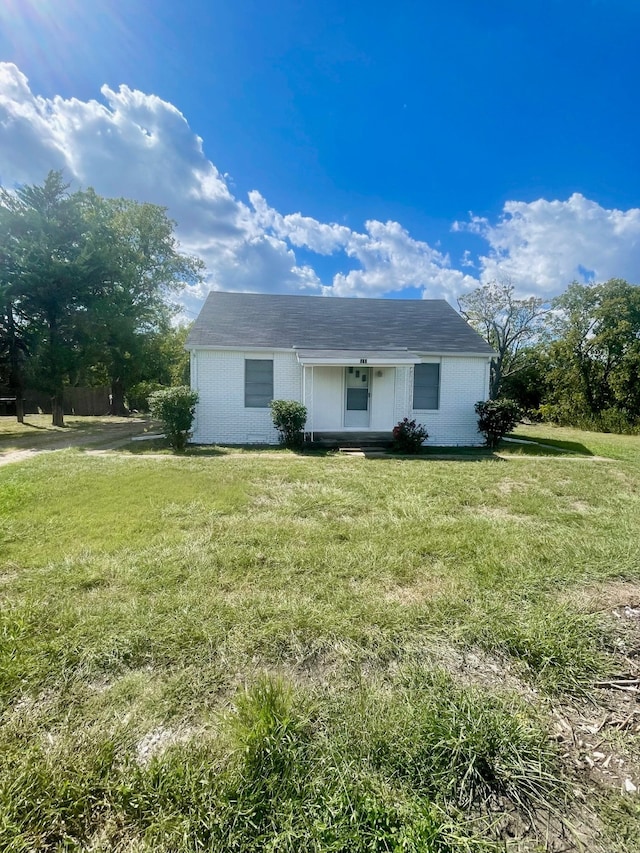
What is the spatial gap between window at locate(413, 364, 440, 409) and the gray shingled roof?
0.64m

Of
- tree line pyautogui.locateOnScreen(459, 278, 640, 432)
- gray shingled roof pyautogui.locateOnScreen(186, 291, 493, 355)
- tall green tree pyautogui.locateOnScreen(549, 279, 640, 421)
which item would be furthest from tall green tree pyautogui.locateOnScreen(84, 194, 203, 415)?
tall green tree pyautogui.locateOnScreen(549, 279, 640, 421)

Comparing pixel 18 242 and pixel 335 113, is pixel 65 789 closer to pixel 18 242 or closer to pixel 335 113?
pixel 335 113

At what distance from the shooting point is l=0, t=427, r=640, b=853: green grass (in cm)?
140

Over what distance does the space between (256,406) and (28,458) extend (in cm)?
598

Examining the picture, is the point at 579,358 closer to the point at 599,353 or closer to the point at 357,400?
the point at 599,353

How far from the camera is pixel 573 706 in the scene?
1.98 metres

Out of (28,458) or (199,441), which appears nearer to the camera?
(28,458)

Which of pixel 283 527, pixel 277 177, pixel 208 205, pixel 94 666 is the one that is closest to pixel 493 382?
pixel 277 177

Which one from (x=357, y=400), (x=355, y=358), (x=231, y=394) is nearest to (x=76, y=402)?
(x=231, y=394)

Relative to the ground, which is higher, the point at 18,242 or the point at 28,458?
the point at 18,242

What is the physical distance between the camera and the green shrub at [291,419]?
35.1ft

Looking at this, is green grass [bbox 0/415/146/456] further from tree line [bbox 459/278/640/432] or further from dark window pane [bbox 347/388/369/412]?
tree line [bbox 459/278/640/432]

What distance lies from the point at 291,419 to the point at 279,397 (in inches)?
53.5

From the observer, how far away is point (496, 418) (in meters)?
11.3
